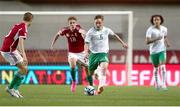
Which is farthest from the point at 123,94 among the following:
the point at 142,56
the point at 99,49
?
the point at 142,56

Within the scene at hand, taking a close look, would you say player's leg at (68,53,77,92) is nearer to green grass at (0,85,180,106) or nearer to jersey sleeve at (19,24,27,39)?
green grass at (0,85,180,106)

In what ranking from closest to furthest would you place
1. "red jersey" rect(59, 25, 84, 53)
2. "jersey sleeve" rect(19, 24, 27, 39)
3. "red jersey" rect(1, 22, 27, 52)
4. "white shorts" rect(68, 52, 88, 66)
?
"jersey sleeve" rect(19, 24, 27, 39)
"red jersey" rect(1, 22, 27, 52)
"white shorts" rect(68, 52, 88, 66)
"red jersey" rect(59, 25, 84, 53)

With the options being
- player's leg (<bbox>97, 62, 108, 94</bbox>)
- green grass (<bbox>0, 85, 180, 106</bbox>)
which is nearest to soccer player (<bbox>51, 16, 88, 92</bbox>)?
green grass (<bbox>0, 85, 180, 106</bbox>)

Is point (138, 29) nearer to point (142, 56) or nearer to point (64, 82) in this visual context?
point (142, 56)

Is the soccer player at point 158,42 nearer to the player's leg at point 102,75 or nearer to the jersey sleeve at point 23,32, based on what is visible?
the player's leg at point 102,75

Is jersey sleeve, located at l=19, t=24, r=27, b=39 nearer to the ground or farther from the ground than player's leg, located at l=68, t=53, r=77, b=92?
farther from the ground

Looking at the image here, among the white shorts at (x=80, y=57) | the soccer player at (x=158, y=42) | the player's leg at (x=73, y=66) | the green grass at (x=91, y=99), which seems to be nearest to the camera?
the green grass at (x=91, y=99)

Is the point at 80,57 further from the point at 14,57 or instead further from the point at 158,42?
the point at 14,57

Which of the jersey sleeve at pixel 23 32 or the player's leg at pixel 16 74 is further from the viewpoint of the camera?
the player's leg at pixel 16 74

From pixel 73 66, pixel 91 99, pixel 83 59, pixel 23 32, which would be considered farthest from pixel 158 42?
pixel 23 32

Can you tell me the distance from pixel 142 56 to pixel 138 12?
496 centimetres

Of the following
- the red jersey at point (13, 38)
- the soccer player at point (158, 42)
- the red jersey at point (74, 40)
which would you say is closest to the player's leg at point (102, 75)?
the red jersey at point (74, 40)

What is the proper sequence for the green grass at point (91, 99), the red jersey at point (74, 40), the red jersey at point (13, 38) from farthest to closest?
the red jersey at point (74, 40)
the red jersey at point (13, 38)
the green grass at point (91, 99)

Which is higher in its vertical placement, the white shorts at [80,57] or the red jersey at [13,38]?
the red jersey at [13,38]
